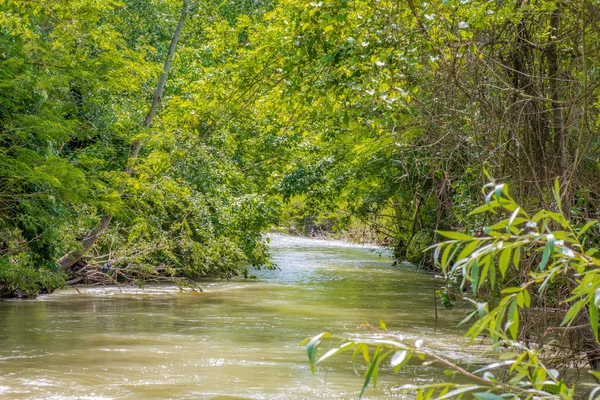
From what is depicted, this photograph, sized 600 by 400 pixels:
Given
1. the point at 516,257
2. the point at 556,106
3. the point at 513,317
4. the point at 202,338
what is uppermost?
the point at 556,106

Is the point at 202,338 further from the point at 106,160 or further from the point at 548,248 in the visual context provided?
the point at 548,248

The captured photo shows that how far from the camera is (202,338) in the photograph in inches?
492

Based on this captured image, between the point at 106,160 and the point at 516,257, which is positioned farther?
the point at 106,160

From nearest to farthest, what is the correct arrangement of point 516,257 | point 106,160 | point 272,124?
point 516,257 < point 272,124 < point 106,160

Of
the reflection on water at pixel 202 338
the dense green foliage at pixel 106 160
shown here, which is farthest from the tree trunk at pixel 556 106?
the dense green foliage at pixel 106 160

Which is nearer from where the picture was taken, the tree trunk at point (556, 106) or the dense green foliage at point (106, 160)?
the tree trunk at point (556, 106)

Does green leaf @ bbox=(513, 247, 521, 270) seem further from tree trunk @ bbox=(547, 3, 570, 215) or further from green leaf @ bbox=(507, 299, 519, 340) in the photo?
tree trunk @ bbox=(547, 3, 570, 215)

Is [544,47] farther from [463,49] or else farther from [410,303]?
[410,303]

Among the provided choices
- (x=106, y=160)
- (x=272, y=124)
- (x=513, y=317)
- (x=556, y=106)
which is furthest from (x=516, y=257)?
(x=106, y=160)

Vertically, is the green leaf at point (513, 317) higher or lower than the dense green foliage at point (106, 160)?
lower

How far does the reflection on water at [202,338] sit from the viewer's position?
9.23m

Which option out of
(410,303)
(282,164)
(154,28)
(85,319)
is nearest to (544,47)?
(85,319)

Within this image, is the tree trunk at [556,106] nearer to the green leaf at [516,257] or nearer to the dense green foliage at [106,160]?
the dense green foliage at [106,160]

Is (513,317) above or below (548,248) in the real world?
below
